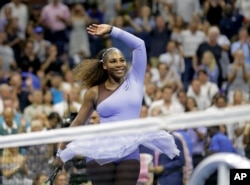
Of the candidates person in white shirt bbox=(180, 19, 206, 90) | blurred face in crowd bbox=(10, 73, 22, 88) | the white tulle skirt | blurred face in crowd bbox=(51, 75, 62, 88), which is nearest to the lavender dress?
the white tulle skirt

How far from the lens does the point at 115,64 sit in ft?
30.4

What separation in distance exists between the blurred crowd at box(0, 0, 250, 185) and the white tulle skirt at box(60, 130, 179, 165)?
13.7ft

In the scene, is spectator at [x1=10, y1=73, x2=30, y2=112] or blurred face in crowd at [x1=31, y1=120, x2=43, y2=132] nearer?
blurred face in crowd at [x1=31, y1=120, x2=43, y2=132]

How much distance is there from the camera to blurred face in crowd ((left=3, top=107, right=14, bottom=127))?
44.3ft

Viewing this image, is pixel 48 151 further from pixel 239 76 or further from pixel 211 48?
pixel 211 48

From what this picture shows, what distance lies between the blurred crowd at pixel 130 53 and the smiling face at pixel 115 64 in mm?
3549

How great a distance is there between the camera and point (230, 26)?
64.2ft

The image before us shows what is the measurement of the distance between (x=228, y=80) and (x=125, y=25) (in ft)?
9.17

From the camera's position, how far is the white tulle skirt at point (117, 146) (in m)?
8.25

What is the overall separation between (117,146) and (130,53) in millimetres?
7798

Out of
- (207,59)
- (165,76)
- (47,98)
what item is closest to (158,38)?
(207,59)

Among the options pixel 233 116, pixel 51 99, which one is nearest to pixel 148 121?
pixel 233 116

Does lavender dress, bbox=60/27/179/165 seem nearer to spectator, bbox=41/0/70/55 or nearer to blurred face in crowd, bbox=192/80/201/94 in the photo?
blurred face in crowd, bbox=192/80/201/94

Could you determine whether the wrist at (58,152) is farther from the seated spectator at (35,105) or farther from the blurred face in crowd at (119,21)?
the blurred face in crowd at (119,21)
